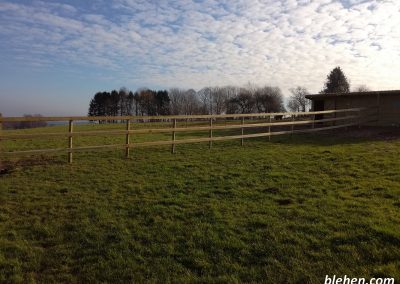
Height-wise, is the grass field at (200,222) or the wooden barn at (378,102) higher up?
the wooden barn at (378,102)

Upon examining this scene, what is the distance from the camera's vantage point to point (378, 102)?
20266mm

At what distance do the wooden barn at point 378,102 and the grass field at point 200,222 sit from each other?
12.8 m

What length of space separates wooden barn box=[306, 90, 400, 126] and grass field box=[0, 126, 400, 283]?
12.8 metres

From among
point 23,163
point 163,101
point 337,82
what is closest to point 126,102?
point 163,101

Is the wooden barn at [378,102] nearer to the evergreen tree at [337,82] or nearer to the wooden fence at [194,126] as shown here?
the wooden fence at [194,126]

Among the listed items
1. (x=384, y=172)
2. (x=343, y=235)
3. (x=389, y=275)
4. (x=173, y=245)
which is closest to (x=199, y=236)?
(x=173, y=245)

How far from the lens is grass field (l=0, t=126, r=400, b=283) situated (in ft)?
12.0

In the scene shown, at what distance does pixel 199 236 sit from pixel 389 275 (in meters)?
2.20

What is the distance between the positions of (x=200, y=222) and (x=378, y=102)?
62.7ft

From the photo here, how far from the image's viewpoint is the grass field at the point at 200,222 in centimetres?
364

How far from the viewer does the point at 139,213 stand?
5406 millimetres

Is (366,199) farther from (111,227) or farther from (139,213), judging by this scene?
(111,227)

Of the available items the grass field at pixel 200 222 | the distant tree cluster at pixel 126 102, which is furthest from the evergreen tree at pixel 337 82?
the grass field at pixel 200 222

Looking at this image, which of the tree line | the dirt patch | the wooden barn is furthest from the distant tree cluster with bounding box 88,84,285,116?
the dirt patch
